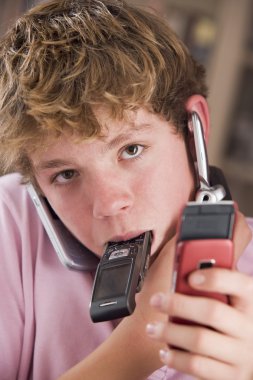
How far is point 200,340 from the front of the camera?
0.65m

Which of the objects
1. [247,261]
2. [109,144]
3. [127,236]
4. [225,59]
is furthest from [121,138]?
[225,59]

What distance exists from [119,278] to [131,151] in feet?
0.67

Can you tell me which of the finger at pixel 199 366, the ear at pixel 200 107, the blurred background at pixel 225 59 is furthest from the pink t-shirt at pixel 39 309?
the blurred background at pixel 225 59

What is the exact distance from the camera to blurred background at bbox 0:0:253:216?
2924mm

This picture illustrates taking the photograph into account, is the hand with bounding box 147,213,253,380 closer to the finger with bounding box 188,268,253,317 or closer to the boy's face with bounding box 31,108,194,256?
the finger with bounding box 188,268,253,317

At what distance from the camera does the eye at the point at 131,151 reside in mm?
982

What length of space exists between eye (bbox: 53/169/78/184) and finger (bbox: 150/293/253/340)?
0.37 meters

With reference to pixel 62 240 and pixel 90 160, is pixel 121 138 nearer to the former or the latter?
pixel 90 160

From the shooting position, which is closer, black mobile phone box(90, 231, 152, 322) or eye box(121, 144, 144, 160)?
black mobile phone box(90, 231, 152, 322)

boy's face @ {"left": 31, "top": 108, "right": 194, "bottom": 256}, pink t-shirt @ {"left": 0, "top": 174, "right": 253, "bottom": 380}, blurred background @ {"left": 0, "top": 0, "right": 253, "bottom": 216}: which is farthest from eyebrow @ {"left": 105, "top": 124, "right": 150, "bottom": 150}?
blurred background @ {"left": 0, "top": 0, "right": 253, "bottom": 216}

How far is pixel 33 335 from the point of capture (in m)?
1.10

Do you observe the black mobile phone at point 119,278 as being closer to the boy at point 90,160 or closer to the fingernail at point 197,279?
the boy at point 90,160

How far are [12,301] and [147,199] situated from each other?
29cm

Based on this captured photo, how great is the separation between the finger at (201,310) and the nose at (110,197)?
29 centimetres
